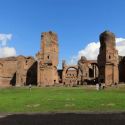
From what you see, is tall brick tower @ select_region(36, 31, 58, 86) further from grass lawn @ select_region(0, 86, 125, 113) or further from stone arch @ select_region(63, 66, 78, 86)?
grass lawn @ select_region(0, 86, 125, 113)

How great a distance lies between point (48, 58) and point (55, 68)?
3.33m

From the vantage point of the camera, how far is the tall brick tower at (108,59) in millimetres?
77125

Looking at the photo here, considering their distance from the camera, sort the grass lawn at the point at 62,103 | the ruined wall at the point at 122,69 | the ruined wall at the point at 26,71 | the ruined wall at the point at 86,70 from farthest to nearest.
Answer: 1. the ruined wall at the point at 86,70
2. the ruined wall at the point at 26,71
3. the ruined wall at the point at 122,69
4. the grass lawn at the point at 62,103

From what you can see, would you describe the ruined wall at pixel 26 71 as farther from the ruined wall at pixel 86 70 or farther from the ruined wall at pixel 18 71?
→ the ruined wall at pixel 86 70

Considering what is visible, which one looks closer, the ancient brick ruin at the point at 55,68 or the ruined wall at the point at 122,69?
the ancient brick ruin at the point at 55,68

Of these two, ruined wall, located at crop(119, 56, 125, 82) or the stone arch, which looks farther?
the stone arch

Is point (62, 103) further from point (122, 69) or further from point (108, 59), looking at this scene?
point (122, 69)

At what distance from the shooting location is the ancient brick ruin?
257 feet
